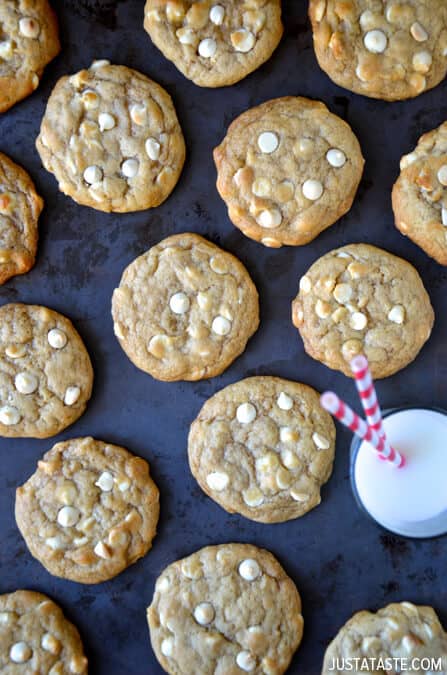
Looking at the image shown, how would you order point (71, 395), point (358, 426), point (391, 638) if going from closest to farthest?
point (358, 426)
point (391, 638)
point (71, 395)

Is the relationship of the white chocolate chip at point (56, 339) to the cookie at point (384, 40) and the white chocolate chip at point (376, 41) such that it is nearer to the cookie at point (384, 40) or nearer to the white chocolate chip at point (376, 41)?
the cookie at point (384, 40)

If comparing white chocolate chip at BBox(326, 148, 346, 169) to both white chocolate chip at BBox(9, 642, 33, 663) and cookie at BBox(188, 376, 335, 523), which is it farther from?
white chocolate chip at BBox(9, 642, 33, 663)

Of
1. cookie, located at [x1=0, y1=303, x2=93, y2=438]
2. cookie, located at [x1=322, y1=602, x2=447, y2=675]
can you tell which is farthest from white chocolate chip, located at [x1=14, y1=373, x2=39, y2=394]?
cookie, located at [x1=322, y1=602, x2=447, y2=675]

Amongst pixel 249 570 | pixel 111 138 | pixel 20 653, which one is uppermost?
pixel 111 138

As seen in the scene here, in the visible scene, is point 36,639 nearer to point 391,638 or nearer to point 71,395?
point 71,395

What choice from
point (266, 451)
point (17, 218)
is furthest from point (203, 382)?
point (17, 218)

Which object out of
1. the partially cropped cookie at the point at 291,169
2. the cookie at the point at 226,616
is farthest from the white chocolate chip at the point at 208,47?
the cookie at the point at 226,616

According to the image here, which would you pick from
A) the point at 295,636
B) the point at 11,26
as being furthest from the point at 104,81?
the point at 295,636
